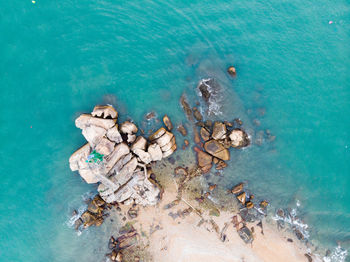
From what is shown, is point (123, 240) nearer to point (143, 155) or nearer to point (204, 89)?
point (143, 155)

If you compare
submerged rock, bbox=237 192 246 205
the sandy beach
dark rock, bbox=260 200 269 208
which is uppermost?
submerged rock, bbox=237 192 246 205

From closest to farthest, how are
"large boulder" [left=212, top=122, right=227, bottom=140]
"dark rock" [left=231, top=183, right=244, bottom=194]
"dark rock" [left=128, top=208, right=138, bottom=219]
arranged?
"large boulder" [left=212, top=122, right=227, bottom=140] → "dark rock" [left=231, top=183, right=244, bottom=194] → "dark rock" [left=128, top=208, right=138, bottom=219]

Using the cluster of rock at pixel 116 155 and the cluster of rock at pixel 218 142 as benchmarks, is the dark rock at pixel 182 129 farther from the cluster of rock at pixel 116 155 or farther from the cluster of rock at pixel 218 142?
the cluster of rock at pixel 218 142

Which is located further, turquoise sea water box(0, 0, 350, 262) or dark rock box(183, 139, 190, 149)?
dark rock box(183, 139, 190, 149)

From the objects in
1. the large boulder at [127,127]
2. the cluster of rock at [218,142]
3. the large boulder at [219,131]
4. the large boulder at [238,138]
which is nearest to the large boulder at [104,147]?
the large boulder at [127,127]

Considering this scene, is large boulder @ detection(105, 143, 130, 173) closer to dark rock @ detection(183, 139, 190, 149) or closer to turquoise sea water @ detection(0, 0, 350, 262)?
turquoise sea water @ detection(0, 0, 350, 262)

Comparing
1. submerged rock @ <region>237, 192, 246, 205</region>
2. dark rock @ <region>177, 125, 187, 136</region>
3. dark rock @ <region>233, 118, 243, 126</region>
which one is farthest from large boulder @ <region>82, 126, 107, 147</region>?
submerged rock @ <region>237, 192, 246, 205</region>

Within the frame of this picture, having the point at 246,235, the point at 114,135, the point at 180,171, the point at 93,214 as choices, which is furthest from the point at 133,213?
the point at 246,235

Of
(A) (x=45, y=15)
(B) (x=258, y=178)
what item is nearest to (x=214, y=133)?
(B) (x=258, y=178)

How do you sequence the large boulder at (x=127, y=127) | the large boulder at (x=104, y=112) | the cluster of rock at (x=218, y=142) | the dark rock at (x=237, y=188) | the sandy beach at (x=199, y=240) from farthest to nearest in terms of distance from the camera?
the dark rock at (x=237, y=188) < the sandy beach at (x=199, y=240) < the cluster of rock at (x=218, y=142) < the large boulder at (x=127, y=127) < the large boulder at (x=104, y=112)
